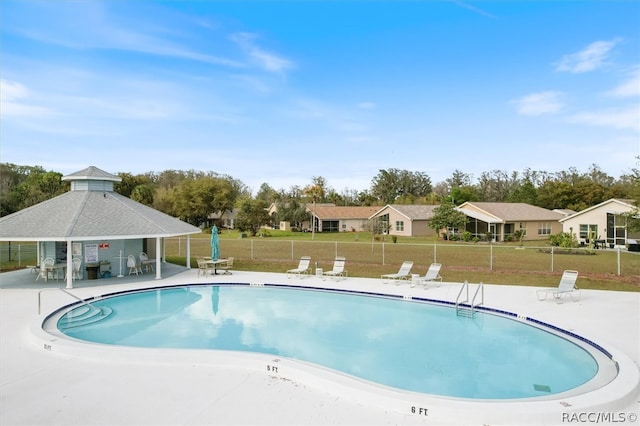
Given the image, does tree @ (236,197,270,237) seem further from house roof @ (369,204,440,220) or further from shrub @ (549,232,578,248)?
shrub @ (549,232,578,248)

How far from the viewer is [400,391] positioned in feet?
21.6

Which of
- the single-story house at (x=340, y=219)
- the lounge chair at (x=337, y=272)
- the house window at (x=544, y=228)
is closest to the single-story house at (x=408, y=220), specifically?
the single-story house at (x=340, y=219)

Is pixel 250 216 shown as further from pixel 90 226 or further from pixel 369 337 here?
pixel 369 337

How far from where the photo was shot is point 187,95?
25.6 metres

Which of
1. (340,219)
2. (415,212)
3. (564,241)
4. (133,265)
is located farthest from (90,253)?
(340,219)

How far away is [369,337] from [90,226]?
40.8 ft

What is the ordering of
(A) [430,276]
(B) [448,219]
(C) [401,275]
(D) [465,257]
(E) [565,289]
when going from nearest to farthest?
(E) [565,289], (A) [430,276], (C) [401,275], (D) [465,257], (B) [448,219]

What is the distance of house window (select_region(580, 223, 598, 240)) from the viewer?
116ft

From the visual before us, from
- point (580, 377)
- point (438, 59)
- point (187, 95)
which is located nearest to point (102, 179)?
point (187, 95)

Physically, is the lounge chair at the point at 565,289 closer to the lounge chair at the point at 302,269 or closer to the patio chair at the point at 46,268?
the lounge chair at the point at 302,269

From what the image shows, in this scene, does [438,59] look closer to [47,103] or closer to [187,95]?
[187,95]

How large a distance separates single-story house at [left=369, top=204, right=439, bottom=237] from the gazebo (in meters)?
31.2

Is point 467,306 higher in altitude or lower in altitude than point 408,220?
lower

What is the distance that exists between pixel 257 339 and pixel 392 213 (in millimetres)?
40136
